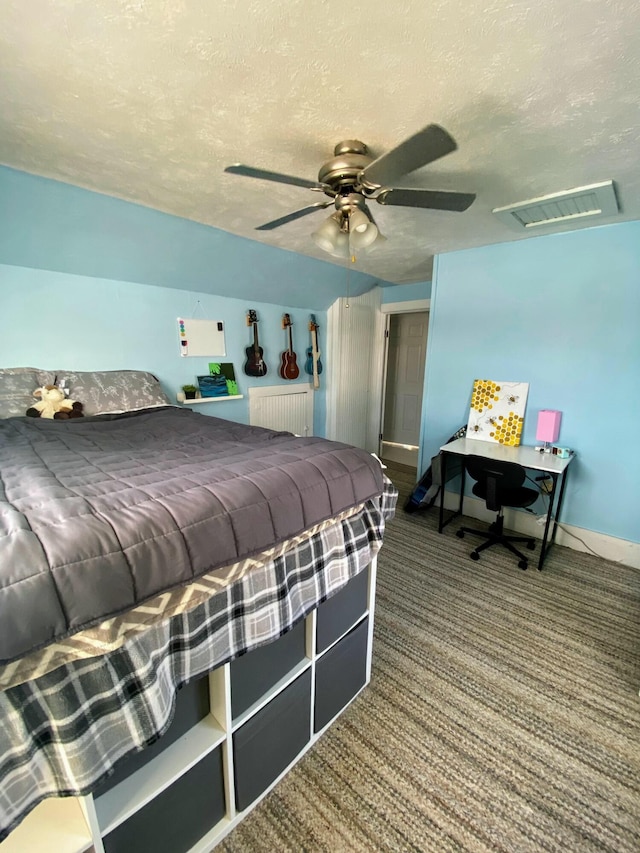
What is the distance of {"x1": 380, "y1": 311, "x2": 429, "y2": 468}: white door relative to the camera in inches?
202

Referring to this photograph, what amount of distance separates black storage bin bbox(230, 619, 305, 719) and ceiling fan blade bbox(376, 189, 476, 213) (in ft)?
5.47

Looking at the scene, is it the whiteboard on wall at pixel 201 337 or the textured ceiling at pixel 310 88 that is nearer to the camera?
the textured ceiling at pixel 310 88

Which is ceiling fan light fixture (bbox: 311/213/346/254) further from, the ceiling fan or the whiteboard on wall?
the whiteboard on wall

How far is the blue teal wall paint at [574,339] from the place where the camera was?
8.12 feet

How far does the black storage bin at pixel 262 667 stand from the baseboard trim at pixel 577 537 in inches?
96.1

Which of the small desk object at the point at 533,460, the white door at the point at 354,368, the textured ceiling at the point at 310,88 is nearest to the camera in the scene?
the textured ceiling at the point at 310,88

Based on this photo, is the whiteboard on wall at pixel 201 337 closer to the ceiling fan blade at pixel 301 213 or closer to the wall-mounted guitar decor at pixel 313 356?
the wall-mounted guitar decor at pixel 313 356

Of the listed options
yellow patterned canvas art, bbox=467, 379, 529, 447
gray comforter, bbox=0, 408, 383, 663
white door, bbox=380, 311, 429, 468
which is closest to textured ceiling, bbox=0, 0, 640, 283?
gray comforter, bbox=0, 408, 383, 663

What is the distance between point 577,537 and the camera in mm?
2764

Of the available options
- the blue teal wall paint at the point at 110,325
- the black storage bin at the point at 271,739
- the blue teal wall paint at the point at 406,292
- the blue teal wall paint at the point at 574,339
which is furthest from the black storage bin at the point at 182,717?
the blue teal wall paint at the point at 406,292

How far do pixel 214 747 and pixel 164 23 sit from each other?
202 centimetres

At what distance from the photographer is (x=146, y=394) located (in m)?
2.55

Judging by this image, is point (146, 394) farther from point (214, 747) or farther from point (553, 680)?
point (553, 680)

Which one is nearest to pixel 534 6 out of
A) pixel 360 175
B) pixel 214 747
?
pixel 360 175
